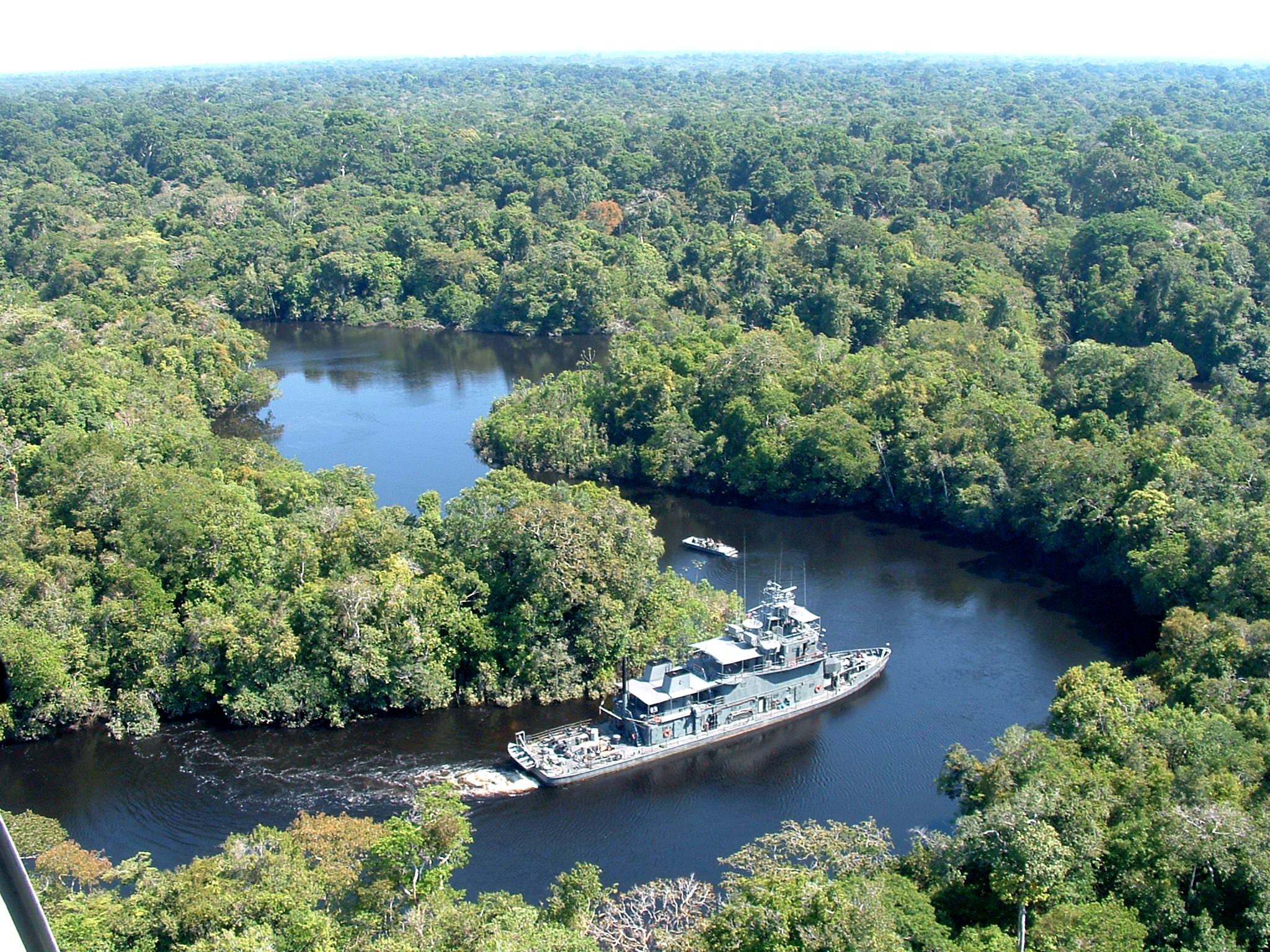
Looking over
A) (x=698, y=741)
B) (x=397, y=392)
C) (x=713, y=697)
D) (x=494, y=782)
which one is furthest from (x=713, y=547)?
(x=397, y=392)

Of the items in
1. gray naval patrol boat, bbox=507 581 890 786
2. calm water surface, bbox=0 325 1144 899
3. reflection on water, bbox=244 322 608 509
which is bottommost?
calm water surface, bbox=0 325 1144 899

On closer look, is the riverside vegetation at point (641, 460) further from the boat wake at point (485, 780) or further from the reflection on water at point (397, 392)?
the boat wake at point (485, 780)

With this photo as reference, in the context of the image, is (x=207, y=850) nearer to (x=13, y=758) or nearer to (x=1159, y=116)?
(x=13, y=758)

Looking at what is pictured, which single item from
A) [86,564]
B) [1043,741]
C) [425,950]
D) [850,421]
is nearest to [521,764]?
[425,950]

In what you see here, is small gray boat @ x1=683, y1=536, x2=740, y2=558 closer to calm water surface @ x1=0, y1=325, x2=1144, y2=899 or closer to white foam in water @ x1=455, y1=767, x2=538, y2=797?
calm water surface @ x1=0, y1=325, x2=1144, y2=899

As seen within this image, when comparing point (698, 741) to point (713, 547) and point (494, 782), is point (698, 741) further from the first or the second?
point (713, 547)

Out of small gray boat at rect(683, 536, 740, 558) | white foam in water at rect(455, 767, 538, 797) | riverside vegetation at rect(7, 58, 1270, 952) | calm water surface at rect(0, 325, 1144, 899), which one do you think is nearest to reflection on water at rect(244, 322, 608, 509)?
riverside vegetation at rect(7, 58, 1270, 952)
